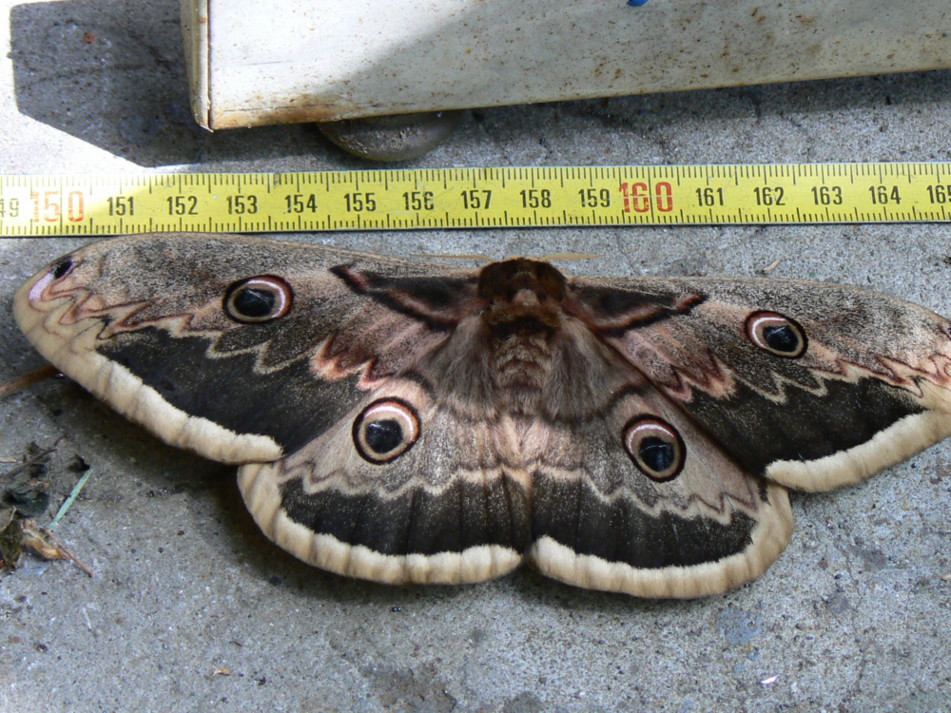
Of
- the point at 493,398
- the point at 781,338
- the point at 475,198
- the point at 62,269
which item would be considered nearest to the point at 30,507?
the point at 62,269

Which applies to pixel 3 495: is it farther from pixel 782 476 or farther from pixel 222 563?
pixel 782 476

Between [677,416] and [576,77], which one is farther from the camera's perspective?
[576,77]

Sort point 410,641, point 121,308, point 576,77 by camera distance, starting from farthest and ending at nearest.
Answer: point 576,77 → point 410,641 → point 121,308

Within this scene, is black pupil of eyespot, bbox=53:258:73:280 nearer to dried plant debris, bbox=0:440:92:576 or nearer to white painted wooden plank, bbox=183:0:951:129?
dried plant debris, bbox=0:440:92:576

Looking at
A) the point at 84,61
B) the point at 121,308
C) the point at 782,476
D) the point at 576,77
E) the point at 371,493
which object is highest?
the point at 576,77

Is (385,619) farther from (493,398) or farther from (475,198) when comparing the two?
(475,198)

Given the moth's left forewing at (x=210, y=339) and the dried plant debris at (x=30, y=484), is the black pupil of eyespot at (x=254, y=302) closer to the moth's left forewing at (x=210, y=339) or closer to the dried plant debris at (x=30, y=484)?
the moth's left forewing at (x=210, y=339)

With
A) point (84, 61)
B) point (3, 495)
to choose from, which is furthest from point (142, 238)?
point (84, 61)

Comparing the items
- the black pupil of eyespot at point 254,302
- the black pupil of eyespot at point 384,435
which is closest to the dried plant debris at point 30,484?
the black pupil of eyespot at point 254,302
